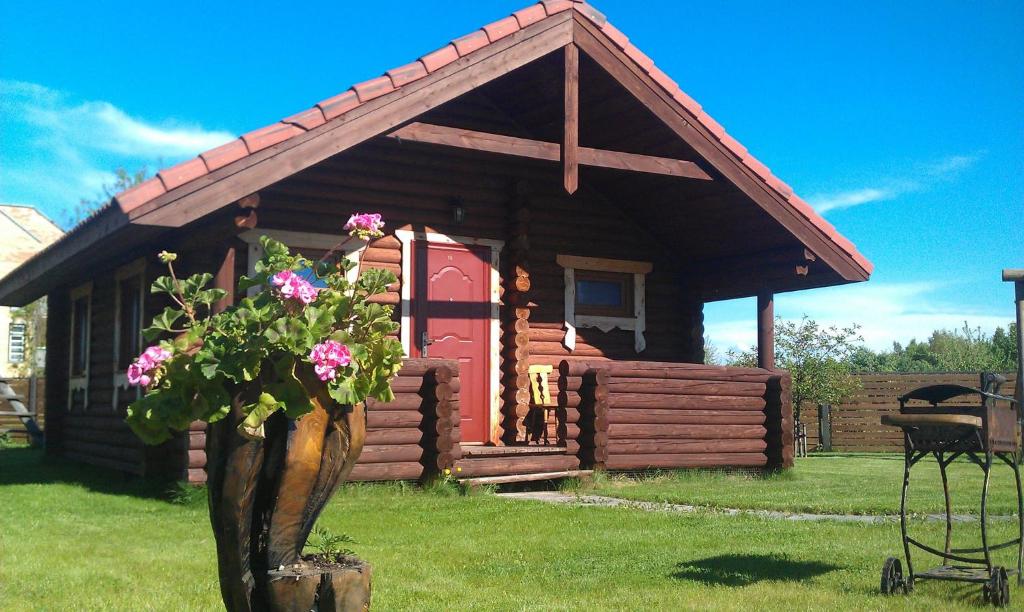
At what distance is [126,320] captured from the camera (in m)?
12.0

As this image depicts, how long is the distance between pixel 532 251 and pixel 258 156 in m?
4.68

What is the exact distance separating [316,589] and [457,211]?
8.64m

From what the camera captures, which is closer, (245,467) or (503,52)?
(245,467)

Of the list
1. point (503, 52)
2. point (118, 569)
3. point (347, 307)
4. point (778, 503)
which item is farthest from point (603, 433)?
point (347, 307)

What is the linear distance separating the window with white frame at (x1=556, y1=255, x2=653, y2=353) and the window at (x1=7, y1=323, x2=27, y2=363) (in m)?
35.1

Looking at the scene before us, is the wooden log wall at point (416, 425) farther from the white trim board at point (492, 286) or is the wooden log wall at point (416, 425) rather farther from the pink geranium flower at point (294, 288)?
the pink geranium flower at point (294, 288)

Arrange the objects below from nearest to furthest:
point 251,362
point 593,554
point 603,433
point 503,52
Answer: point 251,362 < point 593,554 < point 503,52 < point 603,433

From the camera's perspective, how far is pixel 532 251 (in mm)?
12570

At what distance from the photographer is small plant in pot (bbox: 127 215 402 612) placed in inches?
137

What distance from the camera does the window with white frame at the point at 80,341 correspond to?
13828 mm

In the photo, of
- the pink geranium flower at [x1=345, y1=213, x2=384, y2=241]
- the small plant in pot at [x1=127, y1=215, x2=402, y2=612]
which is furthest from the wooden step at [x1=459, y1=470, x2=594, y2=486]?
the small plant in pot at [x1=127, y1=215, x2=402, y2=612]

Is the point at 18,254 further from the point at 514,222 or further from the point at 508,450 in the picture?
the point at 508,450

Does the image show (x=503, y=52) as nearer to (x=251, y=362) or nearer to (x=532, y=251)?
(x=532, y=251)

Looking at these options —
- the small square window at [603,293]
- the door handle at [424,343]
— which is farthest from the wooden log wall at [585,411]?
the small square window at [603,293]
